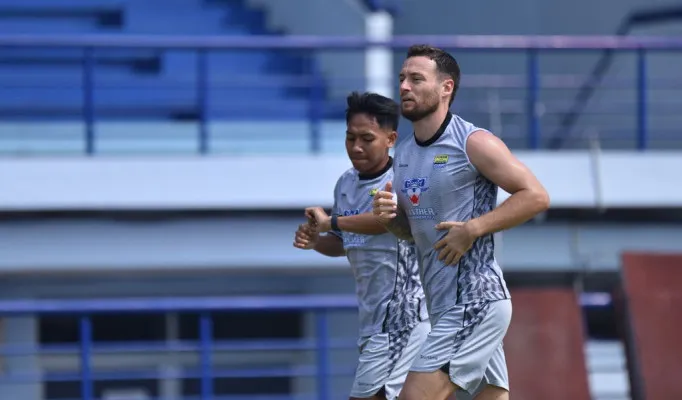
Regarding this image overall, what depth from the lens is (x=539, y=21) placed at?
12523mm

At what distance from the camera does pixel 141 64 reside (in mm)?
12141

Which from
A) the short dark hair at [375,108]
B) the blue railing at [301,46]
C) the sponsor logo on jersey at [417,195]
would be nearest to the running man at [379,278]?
the short dark hair at [375,108]

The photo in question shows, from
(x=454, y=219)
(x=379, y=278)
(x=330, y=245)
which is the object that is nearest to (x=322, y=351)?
(x=330, y=245)

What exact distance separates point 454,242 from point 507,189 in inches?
10.9

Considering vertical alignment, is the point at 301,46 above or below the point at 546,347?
above

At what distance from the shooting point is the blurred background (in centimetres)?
824

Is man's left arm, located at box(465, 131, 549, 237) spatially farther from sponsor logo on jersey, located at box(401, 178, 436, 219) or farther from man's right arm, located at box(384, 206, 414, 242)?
man's right arm, located at box(384, 206, 414, 242)

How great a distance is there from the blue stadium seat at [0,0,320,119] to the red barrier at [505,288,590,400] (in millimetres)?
3766

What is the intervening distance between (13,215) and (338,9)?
12.7 ft

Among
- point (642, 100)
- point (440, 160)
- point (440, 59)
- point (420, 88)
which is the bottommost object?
point (440, 160)

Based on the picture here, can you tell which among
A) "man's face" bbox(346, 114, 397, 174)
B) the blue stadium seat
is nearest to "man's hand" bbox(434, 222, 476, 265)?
"man's face" bbox(346, 114, 397, 174)

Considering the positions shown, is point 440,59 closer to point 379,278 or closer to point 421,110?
point 421,110

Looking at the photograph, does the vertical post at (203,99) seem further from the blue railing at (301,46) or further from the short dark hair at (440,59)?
the short dark hair at (440,59)

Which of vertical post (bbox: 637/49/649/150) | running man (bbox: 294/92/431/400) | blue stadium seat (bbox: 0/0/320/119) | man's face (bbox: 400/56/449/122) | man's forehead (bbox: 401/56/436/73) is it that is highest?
blue stadium seat (bbox: 0/0/320/119)
